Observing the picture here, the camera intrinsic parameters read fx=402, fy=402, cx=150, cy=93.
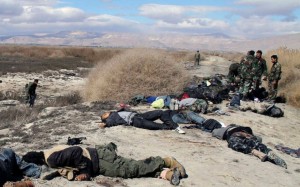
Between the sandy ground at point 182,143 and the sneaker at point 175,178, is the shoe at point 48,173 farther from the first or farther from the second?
the sneaker at point 175,178

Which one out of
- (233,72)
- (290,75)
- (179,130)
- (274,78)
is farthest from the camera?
(290,75)

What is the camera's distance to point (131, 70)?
13.6 metres

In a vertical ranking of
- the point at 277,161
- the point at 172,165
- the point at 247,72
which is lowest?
the point at 277,161

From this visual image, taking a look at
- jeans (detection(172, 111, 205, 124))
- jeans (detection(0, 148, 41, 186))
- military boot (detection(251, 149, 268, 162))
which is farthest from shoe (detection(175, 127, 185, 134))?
jeans (detection(0, 148, 41, 186))

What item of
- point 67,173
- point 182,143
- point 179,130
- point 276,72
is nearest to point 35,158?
point 67,173

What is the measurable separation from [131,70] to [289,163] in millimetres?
6887

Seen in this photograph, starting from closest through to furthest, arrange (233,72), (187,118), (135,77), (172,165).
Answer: (172,165)
(187,118)
(135,77)
(233,72)

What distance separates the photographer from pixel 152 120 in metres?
9.44

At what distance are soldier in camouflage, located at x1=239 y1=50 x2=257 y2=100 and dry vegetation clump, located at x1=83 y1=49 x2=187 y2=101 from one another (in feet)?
7.56

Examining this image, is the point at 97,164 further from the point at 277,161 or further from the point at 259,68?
the point at 259,68

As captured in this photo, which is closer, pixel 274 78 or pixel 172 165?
pixel 172 165

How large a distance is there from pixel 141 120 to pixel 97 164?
3.10 metres

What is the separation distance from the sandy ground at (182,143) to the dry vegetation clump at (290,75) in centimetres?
279

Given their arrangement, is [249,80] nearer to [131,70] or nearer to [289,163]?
[131,70]
